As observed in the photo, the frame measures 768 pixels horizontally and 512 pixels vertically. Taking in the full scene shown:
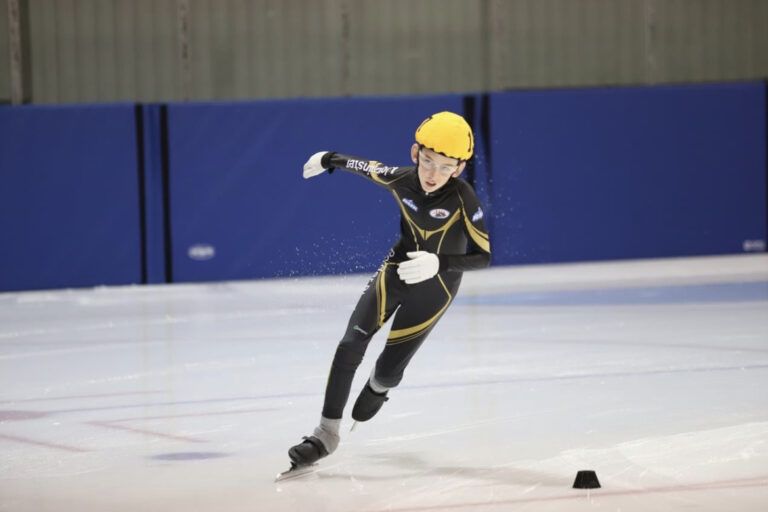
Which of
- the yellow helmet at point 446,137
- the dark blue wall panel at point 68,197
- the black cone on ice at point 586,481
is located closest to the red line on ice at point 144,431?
the yellow helmet at point 446,137

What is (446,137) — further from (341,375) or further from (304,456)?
(304,456)

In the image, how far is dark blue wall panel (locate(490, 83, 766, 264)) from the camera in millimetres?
12672

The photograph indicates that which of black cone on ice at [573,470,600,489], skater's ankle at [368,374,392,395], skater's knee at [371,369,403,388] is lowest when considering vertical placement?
black cone on ice at [573,470,600,489]

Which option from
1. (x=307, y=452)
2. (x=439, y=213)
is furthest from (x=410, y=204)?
(x=307, y=452)

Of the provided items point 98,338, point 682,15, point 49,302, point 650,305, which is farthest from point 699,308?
point 682,15

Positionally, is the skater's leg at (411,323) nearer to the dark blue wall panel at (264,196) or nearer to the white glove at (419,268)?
the white glove at (419,268)

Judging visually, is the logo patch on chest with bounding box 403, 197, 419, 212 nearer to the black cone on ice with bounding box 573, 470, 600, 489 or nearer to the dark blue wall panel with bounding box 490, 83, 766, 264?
the black cone on ice with bounding box 573, 470, 600, 489

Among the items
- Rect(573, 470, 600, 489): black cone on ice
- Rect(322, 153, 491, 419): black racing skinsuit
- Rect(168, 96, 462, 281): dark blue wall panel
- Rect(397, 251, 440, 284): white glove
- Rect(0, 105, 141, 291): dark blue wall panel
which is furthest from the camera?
Rect(168, 96, 462, 281): dark blue wall panel

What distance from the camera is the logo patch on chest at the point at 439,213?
477cm

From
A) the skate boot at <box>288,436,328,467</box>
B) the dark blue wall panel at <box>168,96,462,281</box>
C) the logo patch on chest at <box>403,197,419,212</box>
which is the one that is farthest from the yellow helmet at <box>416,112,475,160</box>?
the dark blue wall panel at <box>168,96,462,281</box>

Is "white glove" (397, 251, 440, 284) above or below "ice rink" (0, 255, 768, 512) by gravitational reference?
above

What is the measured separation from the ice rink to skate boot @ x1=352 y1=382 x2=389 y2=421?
0.15 m

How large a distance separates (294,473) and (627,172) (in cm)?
895

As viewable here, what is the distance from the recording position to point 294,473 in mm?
4543
